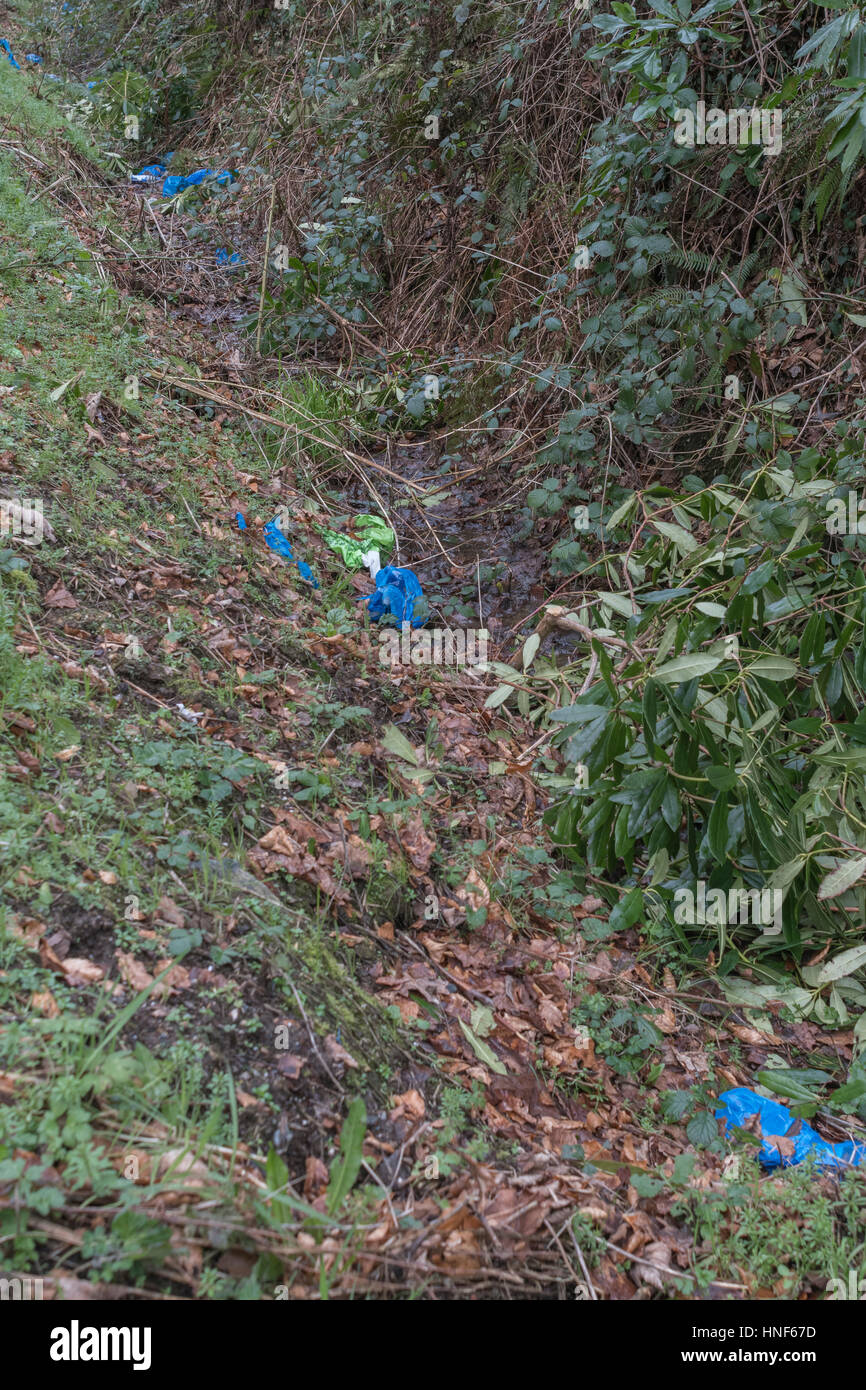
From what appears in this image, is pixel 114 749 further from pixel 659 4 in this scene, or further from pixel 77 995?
pixel 659 4

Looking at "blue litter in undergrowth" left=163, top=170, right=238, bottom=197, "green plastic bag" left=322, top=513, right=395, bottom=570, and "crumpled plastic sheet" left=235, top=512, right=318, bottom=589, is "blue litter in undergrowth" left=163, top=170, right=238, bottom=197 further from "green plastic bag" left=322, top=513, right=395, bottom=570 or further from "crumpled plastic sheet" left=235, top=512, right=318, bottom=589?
"crumpled plastic sheet" left=235, top=512, right=318, bottom=589

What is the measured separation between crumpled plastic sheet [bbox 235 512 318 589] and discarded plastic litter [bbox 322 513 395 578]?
0.89 feet

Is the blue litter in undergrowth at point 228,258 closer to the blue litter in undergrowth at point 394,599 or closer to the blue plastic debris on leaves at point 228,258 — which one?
the blue plastic debris on leaves at point 228,258

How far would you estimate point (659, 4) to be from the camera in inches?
134

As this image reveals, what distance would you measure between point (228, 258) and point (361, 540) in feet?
10.8

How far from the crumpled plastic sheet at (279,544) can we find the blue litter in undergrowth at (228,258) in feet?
10.7

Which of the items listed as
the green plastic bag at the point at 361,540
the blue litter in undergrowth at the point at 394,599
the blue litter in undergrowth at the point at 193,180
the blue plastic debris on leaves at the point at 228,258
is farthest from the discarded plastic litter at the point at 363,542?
the blue litter in undergrowth at the point at 193,180

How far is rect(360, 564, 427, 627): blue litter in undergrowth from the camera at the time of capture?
3982 mm

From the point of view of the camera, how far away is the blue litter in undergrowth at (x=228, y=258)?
640 centimetres

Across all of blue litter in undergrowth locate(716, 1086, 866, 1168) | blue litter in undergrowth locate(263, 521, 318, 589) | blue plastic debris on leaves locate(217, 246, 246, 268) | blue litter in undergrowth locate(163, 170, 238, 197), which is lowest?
blue litter in undergrowth locate(716, 1086, 866, 1168)

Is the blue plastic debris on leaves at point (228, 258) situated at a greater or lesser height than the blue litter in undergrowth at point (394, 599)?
greater

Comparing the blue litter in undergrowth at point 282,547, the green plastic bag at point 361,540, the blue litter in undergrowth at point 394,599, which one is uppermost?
the green plastic bag at point 361,540

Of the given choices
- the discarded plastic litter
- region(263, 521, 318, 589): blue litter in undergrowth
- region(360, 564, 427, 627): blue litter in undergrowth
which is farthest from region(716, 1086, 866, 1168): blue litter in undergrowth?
the discarded plastic litter

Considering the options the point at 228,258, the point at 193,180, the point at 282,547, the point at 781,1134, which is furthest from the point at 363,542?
the point at 193,180
